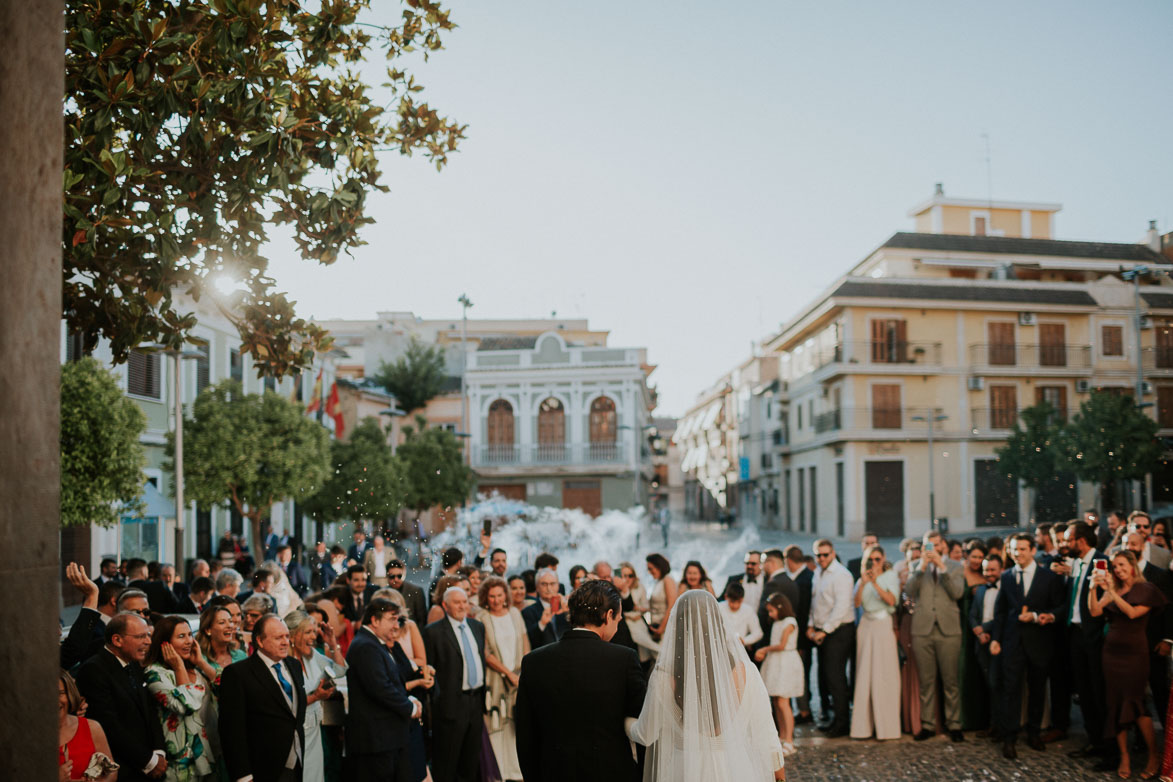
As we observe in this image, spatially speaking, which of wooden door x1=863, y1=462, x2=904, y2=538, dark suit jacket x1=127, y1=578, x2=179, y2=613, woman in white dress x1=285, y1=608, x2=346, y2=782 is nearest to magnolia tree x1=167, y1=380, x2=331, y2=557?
dark suit jacket x1=127, y1=578, x2=179, y2=613

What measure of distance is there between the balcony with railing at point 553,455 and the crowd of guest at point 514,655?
45.3 meters

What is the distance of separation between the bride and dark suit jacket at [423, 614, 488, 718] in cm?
298

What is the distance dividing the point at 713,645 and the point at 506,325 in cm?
7029

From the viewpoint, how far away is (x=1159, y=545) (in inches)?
418

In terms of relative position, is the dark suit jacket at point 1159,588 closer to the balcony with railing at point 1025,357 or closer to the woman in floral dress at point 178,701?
the woman in floral dress at point 178,701

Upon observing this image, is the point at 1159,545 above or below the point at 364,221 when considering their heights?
below

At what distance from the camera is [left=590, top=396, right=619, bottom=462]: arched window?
58.2m

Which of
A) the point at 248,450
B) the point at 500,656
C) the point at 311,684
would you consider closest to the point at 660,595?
the point at 500,656

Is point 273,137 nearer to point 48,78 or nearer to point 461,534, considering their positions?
point 48,78

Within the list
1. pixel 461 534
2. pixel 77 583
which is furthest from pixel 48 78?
pixel 461 534

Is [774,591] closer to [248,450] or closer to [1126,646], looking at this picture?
[1126,646]

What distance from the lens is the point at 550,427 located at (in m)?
59.3

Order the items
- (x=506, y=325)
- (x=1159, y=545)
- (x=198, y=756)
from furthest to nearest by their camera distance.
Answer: (x=506, y=325) < (x=1159, y=545) < (x=198, y=756)

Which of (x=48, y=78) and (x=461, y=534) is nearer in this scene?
(x=48, y=78)
